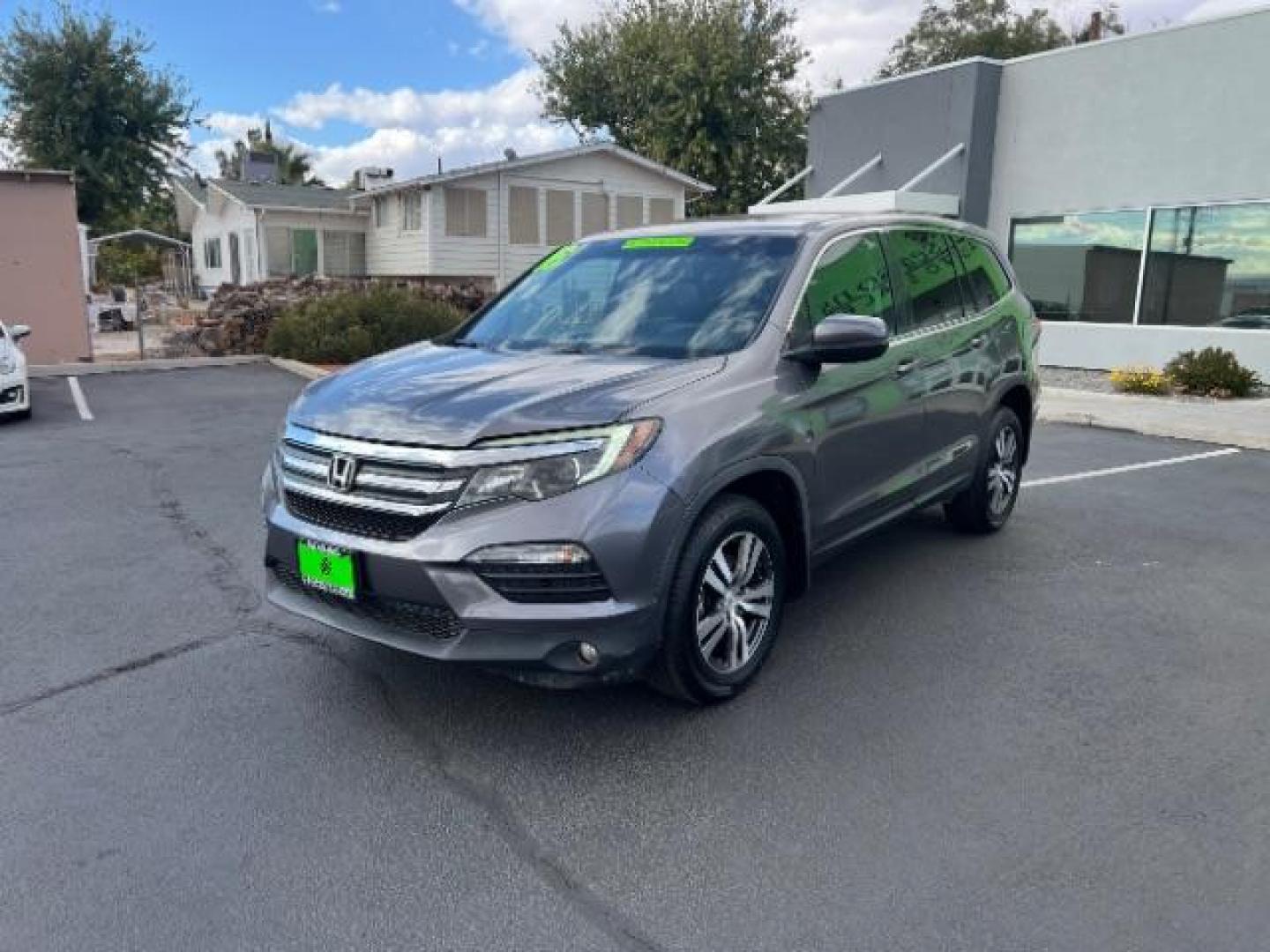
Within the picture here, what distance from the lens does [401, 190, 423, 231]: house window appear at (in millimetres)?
24125

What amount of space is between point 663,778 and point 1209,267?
43.0ft

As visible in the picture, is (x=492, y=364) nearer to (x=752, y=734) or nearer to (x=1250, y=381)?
(x=752, y=734)

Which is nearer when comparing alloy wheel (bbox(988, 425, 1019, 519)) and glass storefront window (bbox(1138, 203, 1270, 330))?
alloy wheel (bbox(988, 425, 1019, 519))

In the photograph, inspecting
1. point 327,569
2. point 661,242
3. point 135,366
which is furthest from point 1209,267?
point 135,366

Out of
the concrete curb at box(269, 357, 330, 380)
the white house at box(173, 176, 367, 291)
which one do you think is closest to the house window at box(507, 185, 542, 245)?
the white house at box(173, 176, 367, 291)

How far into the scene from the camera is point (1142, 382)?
39.6ft

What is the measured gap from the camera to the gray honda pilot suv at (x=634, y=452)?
2932 millimetres

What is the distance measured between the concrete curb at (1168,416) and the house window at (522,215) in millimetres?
15923

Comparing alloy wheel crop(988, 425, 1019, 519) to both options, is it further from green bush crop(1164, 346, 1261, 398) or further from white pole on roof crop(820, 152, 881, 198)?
white pole on roof crop(820, 152, 881, 198)

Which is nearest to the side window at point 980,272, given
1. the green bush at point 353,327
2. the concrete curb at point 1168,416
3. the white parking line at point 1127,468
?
the white parking line at point 1127,468

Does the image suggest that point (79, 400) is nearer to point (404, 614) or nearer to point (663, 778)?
point (404, 614)

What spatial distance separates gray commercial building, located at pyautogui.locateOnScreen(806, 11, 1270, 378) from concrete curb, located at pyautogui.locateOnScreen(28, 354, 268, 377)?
36.8ft

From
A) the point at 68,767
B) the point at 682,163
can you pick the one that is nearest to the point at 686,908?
the point at 68,767

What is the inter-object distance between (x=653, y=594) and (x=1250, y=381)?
38.9 ft
